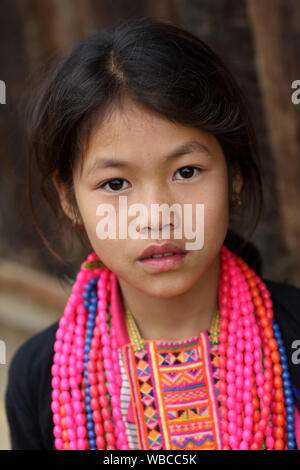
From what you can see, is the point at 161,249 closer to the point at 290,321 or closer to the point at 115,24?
the point at 290,321

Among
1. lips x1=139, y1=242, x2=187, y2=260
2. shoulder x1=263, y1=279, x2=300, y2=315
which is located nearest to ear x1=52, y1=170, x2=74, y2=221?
lips x1=139, y1=242, x2=187, y2=260

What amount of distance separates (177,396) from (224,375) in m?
0.11

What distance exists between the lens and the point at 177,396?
126 cm

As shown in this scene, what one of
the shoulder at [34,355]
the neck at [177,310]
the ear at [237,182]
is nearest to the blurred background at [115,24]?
the shoulder at [34,355]

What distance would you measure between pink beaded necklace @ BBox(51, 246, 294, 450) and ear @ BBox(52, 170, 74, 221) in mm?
207

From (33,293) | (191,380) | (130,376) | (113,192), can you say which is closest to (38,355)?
(130,376)

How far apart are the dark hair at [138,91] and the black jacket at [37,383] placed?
0.32 m

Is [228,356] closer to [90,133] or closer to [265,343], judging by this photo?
[265,343]

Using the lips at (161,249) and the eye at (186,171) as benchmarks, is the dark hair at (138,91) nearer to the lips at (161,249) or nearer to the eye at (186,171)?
the eye at (186,171)

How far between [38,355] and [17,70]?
1667mm

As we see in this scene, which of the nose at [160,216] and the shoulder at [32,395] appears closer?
the nose at [160,216]

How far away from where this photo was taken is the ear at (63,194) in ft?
4.28

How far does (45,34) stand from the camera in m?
2.54
